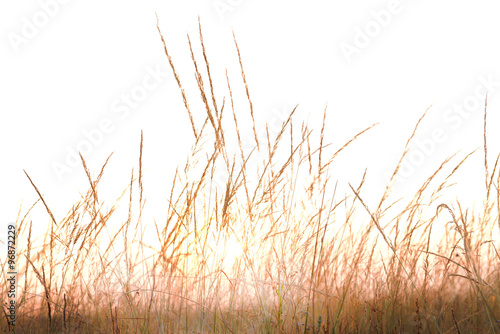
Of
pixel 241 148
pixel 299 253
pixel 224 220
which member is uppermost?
pixel 241 148

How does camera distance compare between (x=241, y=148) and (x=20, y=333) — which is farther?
(x=20, y=333)

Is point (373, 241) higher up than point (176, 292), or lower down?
higher up

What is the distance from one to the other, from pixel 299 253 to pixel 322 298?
17 cm

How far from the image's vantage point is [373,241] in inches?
67.0

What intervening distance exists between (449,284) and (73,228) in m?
1.47

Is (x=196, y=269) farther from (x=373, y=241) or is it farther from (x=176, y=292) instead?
(x=373, y=241)

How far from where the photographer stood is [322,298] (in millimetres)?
1541

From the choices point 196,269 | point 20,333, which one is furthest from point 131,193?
point 20,333

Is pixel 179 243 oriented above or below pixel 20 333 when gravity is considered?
above

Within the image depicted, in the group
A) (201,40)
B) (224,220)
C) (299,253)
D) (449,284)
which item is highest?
(201,40)

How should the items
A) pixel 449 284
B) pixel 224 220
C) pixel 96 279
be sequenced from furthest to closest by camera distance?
pixel 449 284 → pixel 96 279 → pixel 224 220

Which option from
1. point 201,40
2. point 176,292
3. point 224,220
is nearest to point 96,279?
point 176,292

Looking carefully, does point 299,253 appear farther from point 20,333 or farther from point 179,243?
point 20,333

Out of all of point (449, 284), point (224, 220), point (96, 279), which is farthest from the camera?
point (449, 284)
